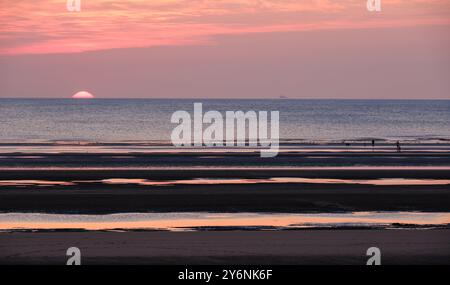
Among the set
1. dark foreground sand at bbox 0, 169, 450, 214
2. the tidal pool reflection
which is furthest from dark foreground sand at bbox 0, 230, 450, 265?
dark foreground sand at bbox 0, 169, 450, 214

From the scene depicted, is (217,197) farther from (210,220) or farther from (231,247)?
(231,247)

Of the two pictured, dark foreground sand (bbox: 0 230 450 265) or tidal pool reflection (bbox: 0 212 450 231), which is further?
tidal pool reflection (bbox: 0 212 450 231)

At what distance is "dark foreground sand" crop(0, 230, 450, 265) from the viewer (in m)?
17.9

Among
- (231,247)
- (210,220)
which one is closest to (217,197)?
(210,220)

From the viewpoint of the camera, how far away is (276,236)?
21.1 metres

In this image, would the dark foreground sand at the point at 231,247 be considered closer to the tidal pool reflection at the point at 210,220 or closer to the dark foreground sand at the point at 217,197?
the tidal pool reflection at the point at 210,220

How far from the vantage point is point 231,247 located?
763 inches

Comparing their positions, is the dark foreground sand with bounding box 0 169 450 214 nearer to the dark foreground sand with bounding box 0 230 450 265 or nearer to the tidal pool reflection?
the tidal pool reflection

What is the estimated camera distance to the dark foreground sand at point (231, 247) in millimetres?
17875

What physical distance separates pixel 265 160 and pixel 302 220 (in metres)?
26.6

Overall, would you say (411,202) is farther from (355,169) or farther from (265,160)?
(265,160)

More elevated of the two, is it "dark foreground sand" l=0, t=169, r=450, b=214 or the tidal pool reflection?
"dark foreground sand" l=0, t=169, r=450, b=214

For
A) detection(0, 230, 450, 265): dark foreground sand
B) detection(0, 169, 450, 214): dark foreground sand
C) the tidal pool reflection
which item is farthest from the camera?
detection(0, 169, 450, 214): dark foreground sand

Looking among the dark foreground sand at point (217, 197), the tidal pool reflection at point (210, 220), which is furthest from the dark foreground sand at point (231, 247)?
the dark foreground sand at point (217, 197)
